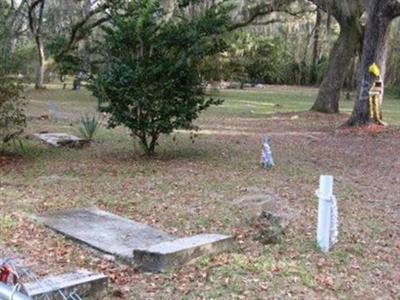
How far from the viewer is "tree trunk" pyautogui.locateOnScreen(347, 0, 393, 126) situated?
42.7ft

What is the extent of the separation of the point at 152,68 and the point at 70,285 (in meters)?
5.64

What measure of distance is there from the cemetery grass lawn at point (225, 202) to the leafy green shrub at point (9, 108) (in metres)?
0.46

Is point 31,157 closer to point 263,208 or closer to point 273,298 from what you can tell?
point 263,208

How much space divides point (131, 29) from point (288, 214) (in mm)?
4272

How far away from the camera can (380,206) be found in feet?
21.7

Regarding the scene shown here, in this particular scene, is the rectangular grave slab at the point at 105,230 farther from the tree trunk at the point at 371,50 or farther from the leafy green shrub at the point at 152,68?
the tree trunk at the point at 371,50

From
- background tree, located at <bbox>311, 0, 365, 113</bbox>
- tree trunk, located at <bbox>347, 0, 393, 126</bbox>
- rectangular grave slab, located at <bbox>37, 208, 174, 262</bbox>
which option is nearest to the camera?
rectangular grave slab, located at <bbox>37, 208, 174, 262</bbox>

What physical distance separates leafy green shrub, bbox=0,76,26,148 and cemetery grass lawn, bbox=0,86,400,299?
0.46 meters

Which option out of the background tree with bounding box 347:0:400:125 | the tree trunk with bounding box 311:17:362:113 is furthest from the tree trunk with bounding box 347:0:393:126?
the tree trunk with bounding box 311:17:362:113

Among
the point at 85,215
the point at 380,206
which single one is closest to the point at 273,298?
the point at 85,215

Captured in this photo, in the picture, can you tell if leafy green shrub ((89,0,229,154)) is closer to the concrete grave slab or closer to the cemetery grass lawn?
the cemetery grass lawn

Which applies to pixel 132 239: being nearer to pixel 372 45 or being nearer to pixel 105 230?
pixel 105 230

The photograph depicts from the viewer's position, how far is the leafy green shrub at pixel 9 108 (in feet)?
29.2

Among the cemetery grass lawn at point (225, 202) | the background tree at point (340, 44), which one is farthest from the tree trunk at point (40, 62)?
the background tree at point (340, 44)
